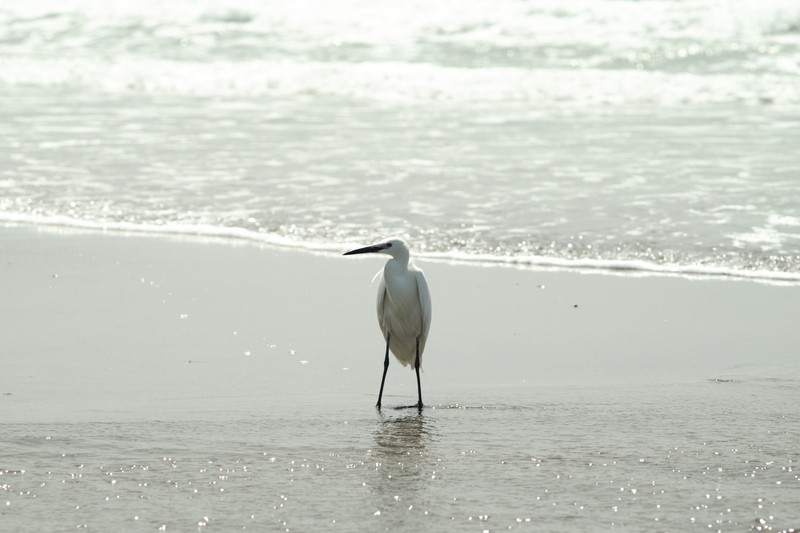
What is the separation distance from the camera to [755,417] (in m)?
4.72

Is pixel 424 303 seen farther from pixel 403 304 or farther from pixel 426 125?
pixel 426 125

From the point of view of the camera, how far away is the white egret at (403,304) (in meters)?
5.23

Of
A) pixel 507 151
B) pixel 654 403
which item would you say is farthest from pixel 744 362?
pixel 507 151

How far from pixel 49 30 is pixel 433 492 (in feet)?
71.8

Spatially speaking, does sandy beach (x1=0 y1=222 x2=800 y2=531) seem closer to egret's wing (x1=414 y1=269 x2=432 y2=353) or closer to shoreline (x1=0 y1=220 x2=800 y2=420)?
shoreline (x1=0 y1=220 x2=800 y2=420)

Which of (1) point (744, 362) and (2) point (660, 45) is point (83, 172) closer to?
(1) point (744, 362)

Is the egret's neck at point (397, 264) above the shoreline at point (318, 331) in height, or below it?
above

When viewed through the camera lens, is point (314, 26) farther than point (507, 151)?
Yes

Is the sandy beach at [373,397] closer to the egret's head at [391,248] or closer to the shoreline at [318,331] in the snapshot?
the shoreline at [318,331]

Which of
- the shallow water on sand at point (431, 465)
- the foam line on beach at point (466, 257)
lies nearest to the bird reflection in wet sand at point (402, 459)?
the shallow water on sand at point (431, 465)

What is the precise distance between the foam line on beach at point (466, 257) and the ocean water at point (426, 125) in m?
0.03

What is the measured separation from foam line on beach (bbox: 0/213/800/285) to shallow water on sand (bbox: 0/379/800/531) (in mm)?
2268

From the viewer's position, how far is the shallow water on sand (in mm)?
3680

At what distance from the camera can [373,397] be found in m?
5.16
